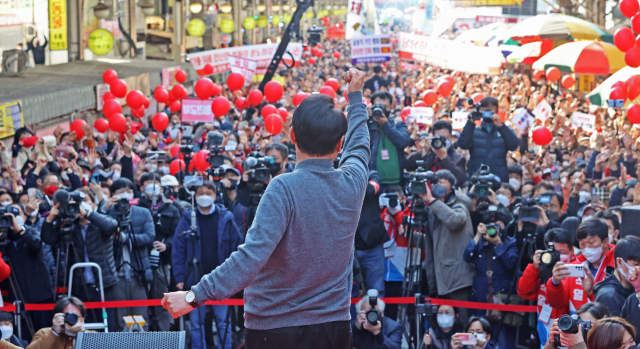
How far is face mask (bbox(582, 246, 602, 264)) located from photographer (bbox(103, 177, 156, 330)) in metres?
3.82

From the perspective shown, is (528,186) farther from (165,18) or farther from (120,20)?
(165,18)

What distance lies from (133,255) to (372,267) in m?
2.28

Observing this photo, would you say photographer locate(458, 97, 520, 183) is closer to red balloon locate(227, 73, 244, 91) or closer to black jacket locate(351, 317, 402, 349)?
black jacket locate(351, 317, 402, 349)

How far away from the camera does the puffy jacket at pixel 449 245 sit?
6836mm

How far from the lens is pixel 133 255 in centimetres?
755

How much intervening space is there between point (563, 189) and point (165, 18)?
2406cm

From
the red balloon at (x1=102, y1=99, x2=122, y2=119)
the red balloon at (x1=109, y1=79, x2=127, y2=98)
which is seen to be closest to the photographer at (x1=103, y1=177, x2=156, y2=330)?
Answer: the red balloon at (x1=102, y1=99, x2=122, y2=119)

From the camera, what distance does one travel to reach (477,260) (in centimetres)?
677

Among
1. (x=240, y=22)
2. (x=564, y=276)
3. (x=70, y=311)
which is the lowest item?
(x=70, y=311)

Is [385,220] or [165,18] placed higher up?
[165,18]

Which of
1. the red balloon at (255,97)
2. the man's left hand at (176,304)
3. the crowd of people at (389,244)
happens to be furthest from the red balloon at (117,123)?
the man's left hand at (176,304)

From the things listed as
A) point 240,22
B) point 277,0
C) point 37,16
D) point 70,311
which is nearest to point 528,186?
point 70,311

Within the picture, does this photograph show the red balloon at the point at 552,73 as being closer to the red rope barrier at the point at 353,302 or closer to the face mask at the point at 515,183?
the face mask at the point at 515,183

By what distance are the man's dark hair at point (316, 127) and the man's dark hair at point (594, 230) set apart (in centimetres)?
352
